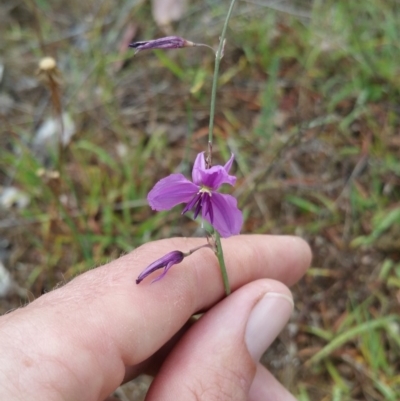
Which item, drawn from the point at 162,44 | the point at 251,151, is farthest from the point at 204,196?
the point at 251,151

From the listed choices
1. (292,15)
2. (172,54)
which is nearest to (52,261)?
(172,54)

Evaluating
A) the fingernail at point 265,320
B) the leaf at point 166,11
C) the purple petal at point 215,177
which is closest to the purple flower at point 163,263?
the purple petal at point 215,177

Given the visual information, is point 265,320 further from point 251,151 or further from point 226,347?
point 251,151

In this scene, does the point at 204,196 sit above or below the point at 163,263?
above

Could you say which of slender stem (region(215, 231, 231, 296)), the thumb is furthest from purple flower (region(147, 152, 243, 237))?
the thumb

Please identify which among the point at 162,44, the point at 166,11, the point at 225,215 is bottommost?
the point at 166,11

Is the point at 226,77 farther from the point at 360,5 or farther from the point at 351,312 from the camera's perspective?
the point at 351,312
